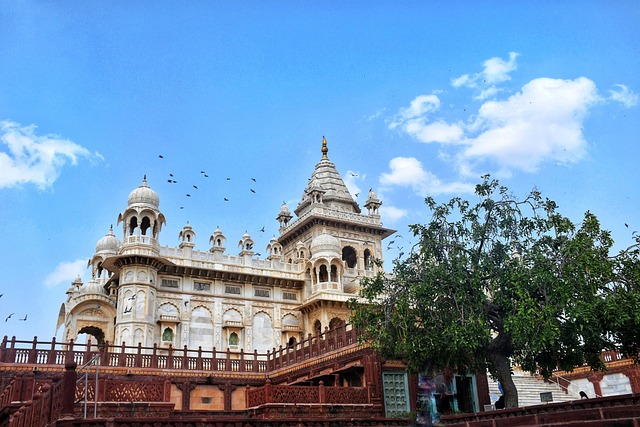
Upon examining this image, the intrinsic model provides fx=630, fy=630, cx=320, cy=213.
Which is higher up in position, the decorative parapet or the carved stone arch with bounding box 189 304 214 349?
the decorative parapet

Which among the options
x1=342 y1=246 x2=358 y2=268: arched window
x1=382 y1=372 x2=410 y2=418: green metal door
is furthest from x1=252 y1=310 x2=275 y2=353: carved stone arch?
x1=382 y1=372 x2=410 y2=418: green metal door

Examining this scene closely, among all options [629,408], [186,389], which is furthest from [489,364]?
[186,389]

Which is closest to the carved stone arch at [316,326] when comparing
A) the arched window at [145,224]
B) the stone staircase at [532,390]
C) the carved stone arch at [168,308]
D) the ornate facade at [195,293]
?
the ornate facade at [195,293]

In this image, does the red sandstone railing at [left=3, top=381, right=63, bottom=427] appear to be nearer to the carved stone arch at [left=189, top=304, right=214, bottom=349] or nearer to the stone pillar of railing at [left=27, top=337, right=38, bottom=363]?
the stone pillar of railing at [left=27, top=337, right=38, bottom=363]

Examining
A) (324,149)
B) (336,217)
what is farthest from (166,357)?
(324,149)

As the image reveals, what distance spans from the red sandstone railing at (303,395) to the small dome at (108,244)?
87.0 feet

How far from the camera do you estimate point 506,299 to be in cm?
1728

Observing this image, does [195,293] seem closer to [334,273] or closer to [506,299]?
[334,273]

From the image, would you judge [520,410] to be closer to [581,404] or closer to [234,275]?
[581,404]

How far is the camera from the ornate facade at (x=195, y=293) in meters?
34.2

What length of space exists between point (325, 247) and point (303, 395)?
850 inches

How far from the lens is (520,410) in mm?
14961

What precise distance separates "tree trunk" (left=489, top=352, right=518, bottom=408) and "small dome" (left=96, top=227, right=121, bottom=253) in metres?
30.3

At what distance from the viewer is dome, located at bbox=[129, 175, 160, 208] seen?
118 ft
